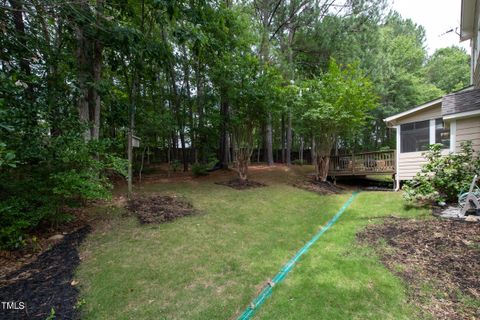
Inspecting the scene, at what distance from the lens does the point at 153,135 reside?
8.62 m

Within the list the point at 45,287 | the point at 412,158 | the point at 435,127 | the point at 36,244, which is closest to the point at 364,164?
the point at 412,158

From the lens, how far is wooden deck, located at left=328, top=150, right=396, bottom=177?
8.72 m

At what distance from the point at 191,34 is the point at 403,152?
8.66 m

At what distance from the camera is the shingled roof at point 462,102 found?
505 centimetres

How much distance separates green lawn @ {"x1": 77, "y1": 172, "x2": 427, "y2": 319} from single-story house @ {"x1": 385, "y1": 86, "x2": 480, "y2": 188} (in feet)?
8.58

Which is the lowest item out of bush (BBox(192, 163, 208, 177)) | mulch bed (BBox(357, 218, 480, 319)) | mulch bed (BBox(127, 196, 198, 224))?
mulch bed (BBox(357, 218, 480, 319))

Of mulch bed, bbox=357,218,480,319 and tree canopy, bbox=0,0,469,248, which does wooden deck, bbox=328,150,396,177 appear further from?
mulch bed, bbox=357,218,480,319

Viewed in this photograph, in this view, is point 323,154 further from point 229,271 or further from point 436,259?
point 229,271

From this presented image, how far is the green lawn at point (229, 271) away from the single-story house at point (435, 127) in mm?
2615

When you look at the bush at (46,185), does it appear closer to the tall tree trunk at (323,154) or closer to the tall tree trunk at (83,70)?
the tall tree trunk at (83,70)

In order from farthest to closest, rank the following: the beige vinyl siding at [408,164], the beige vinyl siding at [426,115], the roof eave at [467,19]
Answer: the beige vinyl siding at [408,164] → the beige vinyl siding at [426,115] → the roof eave at [467,19]

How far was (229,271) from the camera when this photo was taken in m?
2.87

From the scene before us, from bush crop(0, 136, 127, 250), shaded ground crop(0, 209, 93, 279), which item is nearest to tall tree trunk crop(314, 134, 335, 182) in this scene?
bush crop(0, 136, 127, 250)

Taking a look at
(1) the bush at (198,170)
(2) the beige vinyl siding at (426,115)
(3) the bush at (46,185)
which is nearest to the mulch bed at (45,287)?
(3) the bush at (46,185)
